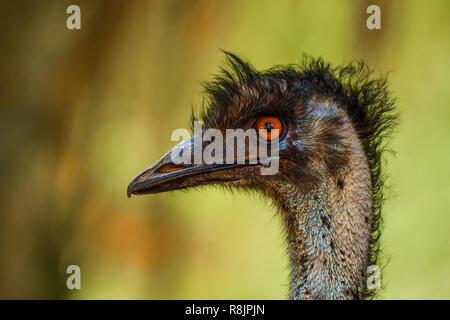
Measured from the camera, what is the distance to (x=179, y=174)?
2193mm

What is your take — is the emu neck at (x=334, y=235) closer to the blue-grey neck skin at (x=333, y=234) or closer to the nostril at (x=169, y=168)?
the blue-grey neck skin at (x=333, y=234)

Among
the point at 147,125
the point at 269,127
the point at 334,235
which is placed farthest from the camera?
the point at 147,125

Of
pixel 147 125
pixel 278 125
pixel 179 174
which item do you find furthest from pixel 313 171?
pixel 147 125

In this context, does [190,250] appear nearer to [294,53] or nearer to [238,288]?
[238,288]

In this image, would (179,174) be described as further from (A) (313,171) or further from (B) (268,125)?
(A) (313,171)

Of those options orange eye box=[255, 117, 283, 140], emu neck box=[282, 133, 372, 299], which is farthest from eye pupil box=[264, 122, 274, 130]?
emu neck box=[282, 133, 372, 299]

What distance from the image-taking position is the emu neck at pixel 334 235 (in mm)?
2102

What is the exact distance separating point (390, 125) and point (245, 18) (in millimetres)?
2566

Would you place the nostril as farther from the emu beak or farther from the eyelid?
the eyelid

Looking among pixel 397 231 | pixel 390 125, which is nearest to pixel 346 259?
pixel 390 125

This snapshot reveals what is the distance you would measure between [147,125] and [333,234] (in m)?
3.03

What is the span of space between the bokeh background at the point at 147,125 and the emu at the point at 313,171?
2122 millimetres

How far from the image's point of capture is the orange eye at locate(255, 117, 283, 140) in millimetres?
2236
